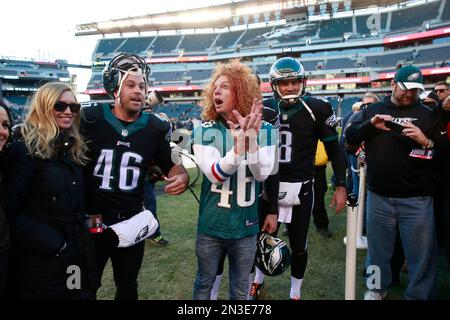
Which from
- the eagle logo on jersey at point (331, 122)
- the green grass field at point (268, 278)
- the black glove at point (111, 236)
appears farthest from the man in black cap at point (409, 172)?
the black glove at point (111, 236)

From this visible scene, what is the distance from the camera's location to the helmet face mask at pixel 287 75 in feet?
9.53

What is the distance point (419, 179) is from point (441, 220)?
1.72ft

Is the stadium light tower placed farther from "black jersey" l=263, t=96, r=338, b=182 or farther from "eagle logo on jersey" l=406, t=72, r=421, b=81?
"black jersey" l=263, t=96, r=338, b=182

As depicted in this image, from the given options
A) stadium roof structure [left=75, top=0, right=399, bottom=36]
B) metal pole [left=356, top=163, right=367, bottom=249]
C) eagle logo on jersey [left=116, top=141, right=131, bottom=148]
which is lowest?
metal pole [left=356, top=163, right=367, bottom=249]

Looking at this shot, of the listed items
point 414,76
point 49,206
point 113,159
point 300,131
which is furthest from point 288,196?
point 49,206

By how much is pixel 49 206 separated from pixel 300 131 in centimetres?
218

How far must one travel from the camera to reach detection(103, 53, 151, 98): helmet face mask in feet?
7.40

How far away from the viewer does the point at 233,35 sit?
2261 inches

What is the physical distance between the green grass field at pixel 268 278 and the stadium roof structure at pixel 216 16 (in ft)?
172

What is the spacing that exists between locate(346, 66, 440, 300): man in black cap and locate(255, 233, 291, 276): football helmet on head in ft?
3.96

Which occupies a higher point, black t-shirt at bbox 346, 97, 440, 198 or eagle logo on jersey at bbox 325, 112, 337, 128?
eagle logo on jersey at bbox 325, 112, 337, 128

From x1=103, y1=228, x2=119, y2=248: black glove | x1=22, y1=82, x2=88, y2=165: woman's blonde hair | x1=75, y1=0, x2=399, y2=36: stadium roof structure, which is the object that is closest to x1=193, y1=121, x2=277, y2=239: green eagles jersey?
x1=103, y1=228, x2=119, y2=248: black glove

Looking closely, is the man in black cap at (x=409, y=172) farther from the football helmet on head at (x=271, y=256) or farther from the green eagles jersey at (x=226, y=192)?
the green eagles jersey at (x=226, y=192)
